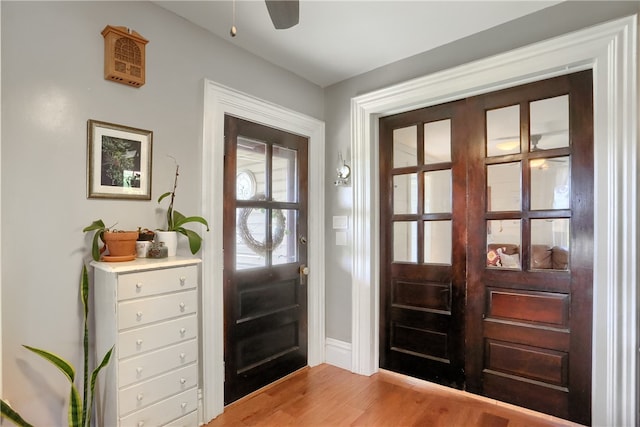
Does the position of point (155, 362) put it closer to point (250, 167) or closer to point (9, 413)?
point (9, 413)

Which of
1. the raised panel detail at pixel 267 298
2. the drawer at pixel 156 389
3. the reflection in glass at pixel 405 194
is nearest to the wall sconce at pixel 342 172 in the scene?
the reflection in glass at pixel 405 194

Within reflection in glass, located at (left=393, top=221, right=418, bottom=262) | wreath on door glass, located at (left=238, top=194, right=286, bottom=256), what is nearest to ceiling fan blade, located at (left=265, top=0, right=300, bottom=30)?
wreath on door glass, located at (left=238, top=194, right=286, bottom=256)

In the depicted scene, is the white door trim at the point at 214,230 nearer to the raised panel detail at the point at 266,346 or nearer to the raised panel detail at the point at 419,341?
the raised panel detail at the point at 266,346

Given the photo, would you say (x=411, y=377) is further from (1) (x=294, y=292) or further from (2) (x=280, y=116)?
(2) (x=280, y=116)

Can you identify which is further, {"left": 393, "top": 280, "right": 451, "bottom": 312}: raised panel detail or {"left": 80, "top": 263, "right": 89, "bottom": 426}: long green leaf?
{"left": 393, "top": 280, "right": 451, "bottom": 312}: raised panel detail

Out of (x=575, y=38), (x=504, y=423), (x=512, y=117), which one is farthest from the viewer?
(x=512, y=117)

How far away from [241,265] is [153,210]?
75 centimetres

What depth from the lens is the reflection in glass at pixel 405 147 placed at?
2711mm

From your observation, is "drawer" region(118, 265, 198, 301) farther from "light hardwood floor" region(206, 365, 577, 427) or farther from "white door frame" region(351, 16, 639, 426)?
"white door frame" region(351, 16, 639, 426)

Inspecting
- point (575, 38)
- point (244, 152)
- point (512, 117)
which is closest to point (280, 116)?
point (244, 152)

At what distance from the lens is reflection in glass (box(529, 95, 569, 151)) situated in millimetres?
2090

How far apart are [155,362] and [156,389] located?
138 mm

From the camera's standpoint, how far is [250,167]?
2508mm

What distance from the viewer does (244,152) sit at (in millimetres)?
2473
